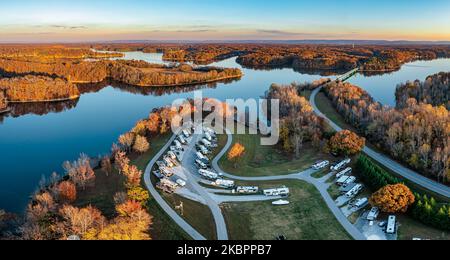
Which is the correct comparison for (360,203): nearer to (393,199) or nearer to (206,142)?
(393,199)

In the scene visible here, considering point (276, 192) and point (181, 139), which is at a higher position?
point (181, 139)

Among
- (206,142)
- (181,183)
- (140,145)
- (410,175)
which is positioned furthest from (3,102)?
(410,175)

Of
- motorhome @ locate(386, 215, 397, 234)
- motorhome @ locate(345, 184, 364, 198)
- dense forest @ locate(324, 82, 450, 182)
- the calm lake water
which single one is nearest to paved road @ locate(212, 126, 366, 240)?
motorhome @ locate(345, 184, 364, 198)

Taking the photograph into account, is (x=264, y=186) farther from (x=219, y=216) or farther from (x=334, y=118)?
(x=334, y=118)

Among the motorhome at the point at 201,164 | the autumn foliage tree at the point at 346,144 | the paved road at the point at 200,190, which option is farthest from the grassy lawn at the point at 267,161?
the paved road at the point at 200,190

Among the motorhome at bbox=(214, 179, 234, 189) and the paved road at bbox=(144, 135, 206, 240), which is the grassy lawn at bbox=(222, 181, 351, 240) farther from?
the motorhome at bbox=(214, 179, 234, 189)

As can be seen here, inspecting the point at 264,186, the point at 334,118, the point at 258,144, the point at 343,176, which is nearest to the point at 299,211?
the point at 264,186
